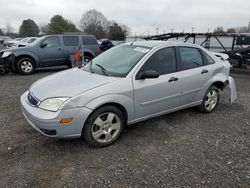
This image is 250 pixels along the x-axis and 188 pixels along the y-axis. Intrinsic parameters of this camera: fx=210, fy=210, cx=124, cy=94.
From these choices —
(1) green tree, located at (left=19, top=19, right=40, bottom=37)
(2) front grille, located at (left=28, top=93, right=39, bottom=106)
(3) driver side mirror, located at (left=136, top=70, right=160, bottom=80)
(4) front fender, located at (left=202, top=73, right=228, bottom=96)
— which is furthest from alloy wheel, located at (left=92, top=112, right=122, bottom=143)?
(1) green tree, located at (left=19, top=19, right=40, bottom=37)

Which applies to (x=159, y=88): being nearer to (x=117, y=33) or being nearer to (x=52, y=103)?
(x=52, y=103)

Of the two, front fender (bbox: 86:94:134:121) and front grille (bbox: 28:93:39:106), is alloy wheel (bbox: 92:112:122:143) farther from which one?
front grille (bbox: 28:93:39:106)

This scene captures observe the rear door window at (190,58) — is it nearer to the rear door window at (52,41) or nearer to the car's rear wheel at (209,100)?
the car's rear wheel at (209,100)

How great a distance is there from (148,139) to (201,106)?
1678 mm

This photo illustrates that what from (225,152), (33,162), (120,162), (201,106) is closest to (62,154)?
(33,162)

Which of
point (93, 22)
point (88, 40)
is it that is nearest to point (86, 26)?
point (93, 22)

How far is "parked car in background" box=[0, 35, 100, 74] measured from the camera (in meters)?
8.56

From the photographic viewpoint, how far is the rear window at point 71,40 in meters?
9.68

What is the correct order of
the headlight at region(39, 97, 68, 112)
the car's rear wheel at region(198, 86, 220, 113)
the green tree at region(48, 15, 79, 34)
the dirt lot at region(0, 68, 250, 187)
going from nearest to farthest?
the dirt lot at region(0, 68, 250, 187), the headlight at region(39, 97, 68, 112), the car's rear wheel at region(198, 86, 220, 113), the green tree at region(48, 15, 79, 34)

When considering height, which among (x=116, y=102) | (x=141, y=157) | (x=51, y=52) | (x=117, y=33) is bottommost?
(x=141, y=157)

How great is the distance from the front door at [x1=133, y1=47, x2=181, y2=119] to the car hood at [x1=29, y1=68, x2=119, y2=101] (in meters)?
0.51

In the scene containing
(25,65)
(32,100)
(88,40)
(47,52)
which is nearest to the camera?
(32,100)

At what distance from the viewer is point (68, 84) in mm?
3113

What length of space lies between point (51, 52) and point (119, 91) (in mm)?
7144
